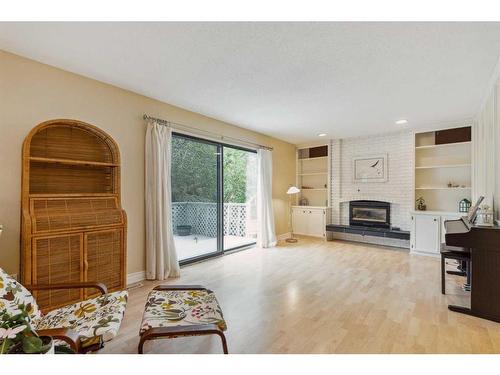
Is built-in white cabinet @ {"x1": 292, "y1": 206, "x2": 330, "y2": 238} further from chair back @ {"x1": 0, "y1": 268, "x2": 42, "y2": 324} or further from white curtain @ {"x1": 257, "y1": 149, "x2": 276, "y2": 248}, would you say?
chair back @ {"x1": 0, "y1": 268, "x2": 42, "y2": 324}

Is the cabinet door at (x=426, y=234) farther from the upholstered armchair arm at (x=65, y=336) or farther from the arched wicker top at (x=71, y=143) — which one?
the upholstered armchair arm at (x=65, y=336)

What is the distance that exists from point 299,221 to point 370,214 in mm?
1656

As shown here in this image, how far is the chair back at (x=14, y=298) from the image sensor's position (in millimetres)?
1633

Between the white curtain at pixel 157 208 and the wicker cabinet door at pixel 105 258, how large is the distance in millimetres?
508

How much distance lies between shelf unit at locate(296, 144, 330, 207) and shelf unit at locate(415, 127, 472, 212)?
193 centimetres

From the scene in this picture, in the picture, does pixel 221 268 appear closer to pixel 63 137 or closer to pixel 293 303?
pixel 293 303

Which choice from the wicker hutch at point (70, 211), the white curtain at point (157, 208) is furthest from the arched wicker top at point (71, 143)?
the white curtain at point (157, 208)

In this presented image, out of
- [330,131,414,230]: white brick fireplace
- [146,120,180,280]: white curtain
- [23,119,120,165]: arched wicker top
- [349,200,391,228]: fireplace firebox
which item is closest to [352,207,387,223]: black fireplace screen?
[349,200,391,228]: fireplace firebox

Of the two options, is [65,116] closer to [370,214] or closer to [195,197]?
[195,197]

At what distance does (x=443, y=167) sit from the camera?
4977 millimetres

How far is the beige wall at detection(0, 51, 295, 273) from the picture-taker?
93.2 inches

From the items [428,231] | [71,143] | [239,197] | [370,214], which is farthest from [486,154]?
[71,143]

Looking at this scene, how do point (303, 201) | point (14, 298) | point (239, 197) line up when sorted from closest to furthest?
point (14, 298) < point (239, 197) < point (303, 201)

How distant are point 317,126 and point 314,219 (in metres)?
2.37
